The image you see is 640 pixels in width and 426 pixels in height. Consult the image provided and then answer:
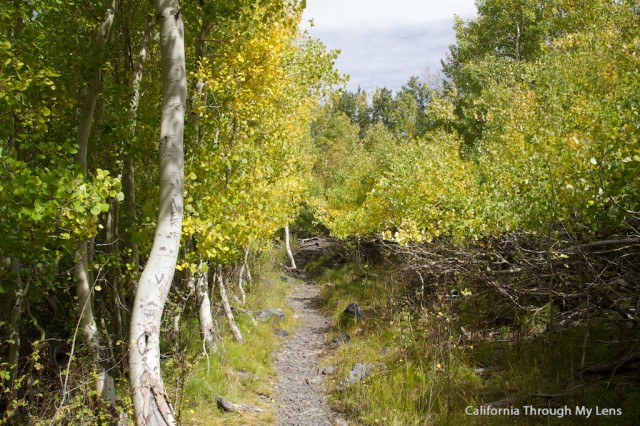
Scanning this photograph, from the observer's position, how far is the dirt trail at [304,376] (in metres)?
7.27

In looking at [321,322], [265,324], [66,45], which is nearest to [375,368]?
[265,324]

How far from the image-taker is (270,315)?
42.1 ft

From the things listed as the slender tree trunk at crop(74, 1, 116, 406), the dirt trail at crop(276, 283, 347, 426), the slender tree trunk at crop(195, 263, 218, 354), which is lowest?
the dirt trail at crop(276, 283, 347, 426)

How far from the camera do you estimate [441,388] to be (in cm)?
668

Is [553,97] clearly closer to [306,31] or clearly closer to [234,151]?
[306,31]

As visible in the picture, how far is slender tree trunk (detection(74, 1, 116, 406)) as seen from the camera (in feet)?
15.8

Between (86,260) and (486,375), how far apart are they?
6.53 m

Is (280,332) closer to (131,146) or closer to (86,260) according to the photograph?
(86,260)

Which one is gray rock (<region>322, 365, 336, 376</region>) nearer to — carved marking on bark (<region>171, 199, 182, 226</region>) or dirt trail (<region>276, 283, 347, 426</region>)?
dirt trail (<region>276, 283, 347, 426</region>)

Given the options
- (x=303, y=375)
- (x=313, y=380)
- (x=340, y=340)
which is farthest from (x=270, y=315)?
(x=313, y=380)

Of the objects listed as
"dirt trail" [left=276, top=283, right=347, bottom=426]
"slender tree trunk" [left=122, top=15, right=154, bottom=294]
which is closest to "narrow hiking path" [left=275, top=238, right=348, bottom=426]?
"dirt trail" [left=276, top=283, right=347, bottom=426]

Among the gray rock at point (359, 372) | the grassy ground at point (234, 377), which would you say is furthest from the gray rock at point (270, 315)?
the gray rock at point (359, 372)

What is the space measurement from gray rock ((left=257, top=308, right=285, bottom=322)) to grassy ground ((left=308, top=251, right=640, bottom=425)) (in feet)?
11.5

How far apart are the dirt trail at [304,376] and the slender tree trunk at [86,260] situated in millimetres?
3012
